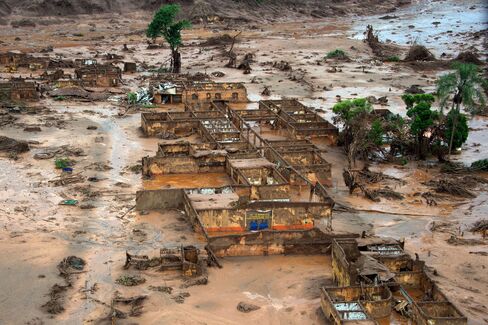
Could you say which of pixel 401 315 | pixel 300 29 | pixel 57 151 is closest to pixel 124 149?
pixel 57 151

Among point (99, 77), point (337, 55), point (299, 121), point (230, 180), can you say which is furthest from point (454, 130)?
point (337, 55)

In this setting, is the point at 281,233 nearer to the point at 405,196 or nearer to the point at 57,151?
the point at 405,196

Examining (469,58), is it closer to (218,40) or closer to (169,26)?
(218,40)

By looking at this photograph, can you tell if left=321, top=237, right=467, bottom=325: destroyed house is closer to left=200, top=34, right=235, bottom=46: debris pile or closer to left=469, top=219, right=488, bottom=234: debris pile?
left=469, top=219, right=488, bottom=234: debris pile

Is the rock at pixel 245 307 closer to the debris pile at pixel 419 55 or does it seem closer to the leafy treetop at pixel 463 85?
the leafy treetop at pixel 463 85

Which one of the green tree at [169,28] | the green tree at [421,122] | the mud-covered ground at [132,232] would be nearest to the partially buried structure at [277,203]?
the mud-covered ground at [132,232]
